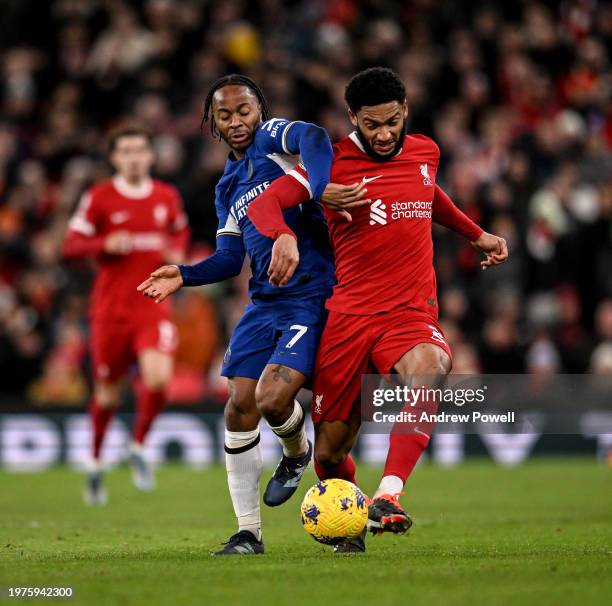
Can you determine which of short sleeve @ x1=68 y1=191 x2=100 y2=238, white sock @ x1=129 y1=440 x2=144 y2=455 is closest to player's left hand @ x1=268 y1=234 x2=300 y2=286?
short sleeve @ x1=68 y1=191 x2=100 y2=238

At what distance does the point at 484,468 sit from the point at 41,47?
378 inches

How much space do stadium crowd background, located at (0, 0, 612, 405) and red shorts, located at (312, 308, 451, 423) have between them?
8.31 meters

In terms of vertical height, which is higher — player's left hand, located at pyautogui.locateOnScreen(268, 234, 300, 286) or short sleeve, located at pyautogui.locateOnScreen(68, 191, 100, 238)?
short sleeve, located at pyautogui.locateOnScreen(68, 191, 100, 238)

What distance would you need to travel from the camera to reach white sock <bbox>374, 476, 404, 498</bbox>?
6582 millimetres

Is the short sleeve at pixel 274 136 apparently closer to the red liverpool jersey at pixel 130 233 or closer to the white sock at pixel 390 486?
the white sock at pixel 390 486

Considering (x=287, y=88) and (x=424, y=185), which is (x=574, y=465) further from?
(x=424, y=185)

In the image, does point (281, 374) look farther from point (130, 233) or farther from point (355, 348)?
point (130, 233)

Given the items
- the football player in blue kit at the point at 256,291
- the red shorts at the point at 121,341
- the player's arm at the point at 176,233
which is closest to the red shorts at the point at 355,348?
the football player in blue kit at the point at 256,291

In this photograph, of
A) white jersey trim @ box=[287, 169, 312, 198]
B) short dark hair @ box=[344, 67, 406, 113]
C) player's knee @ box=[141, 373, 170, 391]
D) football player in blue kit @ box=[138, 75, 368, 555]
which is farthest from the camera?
player's knee @ box=[141, 373, 170, 391]

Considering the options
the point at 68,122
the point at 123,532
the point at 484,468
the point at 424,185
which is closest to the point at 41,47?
the point at 68,122

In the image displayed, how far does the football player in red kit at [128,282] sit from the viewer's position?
39.7 ft

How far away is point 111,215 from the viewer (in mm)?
12273

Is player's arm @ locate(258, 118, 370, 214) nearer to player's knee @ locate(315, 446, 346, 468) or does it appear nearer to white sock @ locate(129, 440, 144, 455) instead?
player's knee @ locate(315, 446, 346, 468)

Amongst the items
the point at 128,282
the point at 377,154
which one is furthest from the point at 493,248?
the point at 128,282
